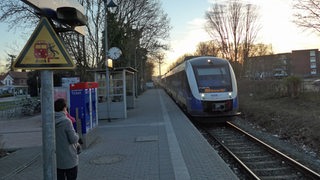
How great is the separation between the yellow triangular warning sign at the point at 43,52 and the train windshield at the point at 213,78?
1280cm

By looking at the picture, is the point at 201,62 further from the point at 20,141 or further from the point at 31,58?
the point at 31,58

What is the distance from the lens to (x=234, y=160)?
380 inches

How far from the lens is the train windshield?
16.6 meters

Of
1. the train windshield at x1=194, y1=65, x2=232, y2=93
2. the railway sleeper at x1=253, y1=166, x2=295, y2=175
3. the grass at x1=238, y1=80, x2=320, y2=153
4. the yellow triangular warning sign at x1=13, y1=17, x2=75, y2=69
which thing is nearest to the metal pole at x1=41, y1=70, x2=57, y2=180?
the yellow triangular warning sign at x1=13, y1=17, x2=75, y2=69

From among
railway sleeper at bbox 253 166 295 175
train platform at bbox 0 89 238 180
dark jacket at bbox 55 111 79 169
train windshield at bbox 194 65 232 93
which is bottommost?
railway sleeper at bbox 253 166 295 175

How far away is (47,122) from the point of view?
406cm

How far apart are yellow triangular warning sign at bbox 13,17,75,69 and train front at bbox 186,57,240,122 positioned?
12.5 metres

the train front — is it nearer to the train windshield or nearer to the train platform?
the train windshield

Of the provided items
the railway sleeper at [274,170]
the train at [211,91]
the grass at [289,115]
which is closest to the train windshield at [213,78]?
the train at [211,91]

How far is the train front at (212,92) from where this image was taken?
53.5ft

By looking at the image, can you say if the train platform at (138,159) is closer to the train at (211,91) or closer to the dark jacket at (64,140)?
the dark jacket at (64,140)

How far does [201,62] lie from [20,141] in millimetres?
8815

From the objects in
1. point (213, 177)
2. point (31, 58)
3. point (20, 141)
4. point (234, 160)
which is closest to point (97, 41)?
point (20, 141)

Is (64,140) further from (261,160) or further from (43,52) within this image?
(261,160)
